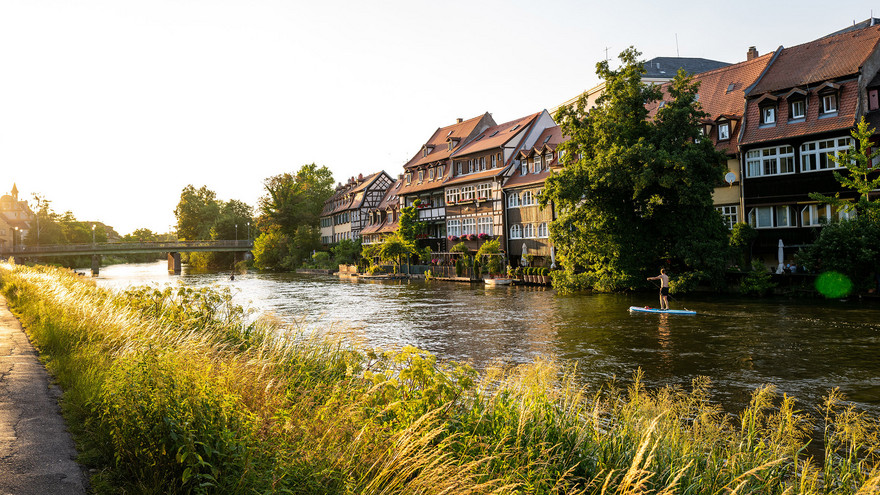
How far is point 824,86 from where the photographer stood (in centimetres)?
3291

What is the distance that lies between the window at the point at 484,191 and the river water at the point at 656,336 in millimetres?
19522

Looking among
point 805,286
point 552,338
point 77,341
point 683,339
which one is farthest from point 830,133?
point 77,341

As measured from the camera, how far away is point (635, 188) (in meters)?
32.6

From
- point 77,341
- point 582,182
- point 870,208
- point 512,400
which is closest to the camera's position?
point 512,400

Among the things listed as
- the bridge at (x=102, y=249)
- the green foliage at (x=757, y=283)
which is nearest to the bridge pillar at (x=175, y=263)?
the bridge at (x=102, y=249)

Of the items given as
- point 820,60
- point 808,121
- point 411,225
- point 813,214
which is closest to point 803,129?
point 808,121

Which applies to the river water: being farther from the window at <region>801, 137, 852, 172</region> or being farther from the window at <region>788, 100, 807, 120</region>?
the window at <region>788, 100, 807, 120</region>

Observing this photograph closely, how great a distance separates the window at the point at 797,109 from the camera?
34375 mm

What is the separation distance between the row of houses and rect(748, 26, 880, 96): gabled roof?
0.22 feet

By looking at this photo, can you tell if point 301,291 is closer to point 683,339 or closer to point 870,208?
point 683,339

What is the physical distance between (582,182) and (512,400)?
91.0ft

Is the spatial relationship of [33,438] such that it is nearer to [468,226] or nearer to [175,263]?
[468,226]

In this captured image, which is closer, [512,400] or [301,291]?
[512,400]

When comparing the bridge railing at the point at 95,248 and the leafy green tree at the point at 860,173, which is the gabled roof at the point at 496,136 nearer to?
the leafy green tree at the point at 860,173
